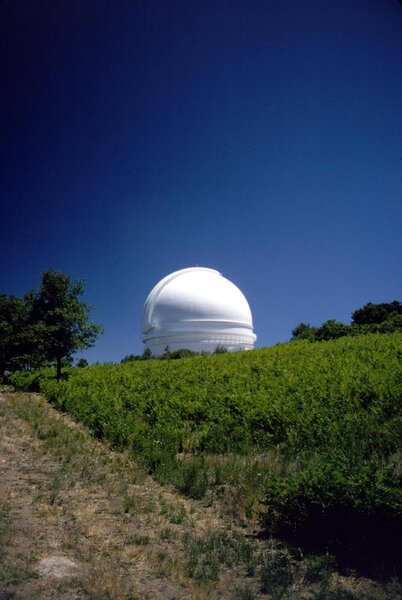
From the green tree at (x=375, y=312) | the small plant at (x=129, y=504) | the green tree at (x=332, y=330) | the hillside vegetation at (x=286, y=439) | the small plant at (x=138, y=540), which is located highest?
the green tree at (x=375, y=312)

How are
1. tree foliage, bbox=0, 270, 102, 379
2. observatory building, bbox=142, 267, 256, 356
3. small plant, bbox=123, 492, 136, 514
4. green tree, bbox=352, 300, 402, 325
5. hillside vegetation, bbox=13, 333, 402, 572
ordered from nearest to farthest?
hillside vegetation, bbox=13, 333, 402, 572 → small plant, bbox=123, 492, 136, 514 → tree foliage, bbox=0, 270, 102, 379 → green tree, bbox=352, 300, 402, 325 → observatory building, bbox=142, 267, 256, 356

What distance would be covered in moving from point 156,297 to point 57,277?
75.4 feet

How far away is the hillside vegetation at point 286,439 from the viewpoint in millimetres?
4816

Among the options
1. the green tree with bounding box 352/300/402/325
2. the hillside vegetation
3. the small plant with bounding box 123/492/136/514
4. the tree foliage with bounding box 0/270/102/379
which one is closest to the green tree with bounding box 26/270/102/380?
the tree foliage with bounding box 0/270/102/379

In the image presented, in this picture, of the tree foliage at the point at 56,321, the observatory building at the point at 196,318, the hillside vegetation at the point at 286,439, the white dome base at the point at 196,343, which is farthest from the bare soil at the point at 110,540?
the observatory building at the point at 196,318

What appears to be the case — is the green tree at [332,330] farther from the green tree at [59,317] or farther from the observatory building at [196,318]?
the green tree at [59,317]

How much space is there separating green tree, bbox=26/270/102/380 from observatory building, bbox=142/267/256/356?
1923cm

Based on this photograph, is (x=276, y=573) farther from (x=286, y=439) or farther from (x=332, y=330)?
(x=332, y=330)

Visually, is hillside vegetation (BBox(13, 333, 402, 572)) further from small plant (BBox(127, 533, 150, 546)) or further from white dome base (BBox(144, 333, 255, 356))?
white dome base (BBox(144, 333, 255, 356))

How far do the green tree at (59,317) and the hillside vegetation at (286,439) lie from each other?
5862 millimetres

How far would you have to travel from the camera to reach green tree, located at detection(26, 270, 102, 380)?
2153 cm

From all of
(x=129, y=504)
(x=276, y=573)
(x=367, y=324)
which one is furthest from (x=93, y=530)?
(x=367, y=324)

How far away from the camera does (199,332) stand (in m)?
41.3

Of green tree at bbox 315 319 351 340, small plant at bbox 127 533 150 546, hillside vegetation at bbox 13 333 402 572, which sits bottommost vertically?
small plant at bbox 127 533 150 546
